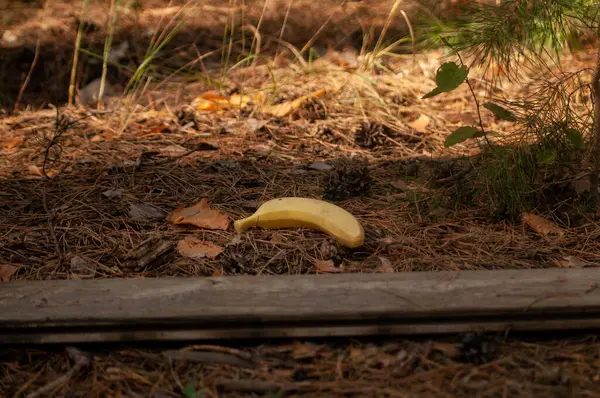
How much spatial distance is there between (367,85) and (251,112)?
658 millimetres

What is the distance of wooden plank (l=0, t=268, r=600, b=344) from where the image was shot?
167 centimetres

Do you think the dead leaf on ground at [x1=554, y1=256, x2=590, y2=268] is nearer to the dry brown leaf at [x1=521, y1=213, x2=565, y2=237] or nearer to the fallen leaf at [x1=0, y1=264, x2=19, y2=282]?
the dry brown leaf at [x1=521, y1=213, x2=565, y2=237]

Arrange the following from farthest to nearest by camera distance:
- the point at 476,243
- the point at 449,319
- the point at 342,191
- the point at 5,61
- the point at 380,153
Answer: the point at 5,61
the point at 380,153
the point at 342,191
the point at 476,243
the point at 449,319

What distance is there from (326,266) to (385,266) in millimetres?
186

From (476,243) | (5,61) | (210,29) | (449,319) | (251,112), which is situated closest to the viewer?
(449,319)

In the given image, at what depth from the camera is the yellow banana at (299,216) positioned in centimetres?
217

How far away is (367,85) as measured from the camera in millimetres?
3531

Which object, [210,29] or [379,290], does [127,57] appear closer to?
[210,29]

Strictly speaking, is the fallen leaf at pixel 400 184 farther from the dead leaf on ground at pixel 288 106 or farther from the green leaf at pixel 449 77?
the dead leaf on ground at pixel 288 106

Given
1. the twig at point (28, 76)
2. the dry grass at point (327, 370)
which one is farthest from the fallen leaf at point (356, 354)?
the twig at point (28, 76)

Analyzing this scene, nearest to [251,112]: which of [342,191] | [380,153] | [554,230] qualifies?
[380,153]

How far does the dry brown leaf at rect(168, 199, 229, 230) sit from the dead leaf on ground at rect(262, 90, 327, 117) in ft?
3.62

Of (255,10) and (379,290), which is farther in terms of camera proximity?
(255,10)

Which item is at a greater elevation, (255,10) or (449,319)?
(255,10)
